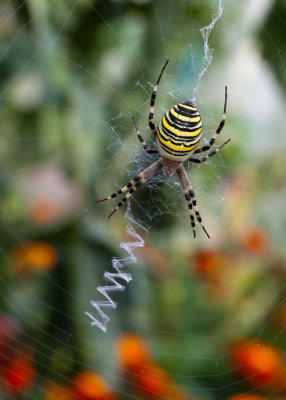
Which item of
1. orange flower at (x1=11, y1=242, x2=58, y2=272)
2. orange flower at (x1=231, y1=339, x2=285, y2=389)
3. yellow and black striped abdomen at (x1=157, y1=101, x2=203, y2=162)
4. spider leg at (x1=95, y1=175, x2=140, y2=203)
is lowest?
orange flower at (x1=231, y1=339, x2=285, y2=389)

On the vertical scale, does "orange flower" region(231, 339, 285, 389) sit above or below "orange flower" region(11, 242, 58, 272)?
below

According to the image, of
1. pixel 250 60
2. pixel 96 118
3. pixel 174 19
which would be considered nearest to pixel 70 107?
pixel 96 118

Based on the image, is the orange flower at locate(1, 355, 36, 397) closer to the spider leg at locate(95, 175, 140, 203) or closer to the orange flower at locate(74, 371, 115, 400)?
the orange flower at locate(74, 371, 115, 400)

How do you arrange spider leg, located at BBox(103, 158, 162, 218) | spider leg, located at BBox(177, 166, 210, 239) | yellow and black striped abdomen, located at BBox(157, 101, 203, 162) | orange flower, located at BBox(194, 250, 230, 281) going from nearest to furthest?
orange flower, located at BBox(194, 250, 230, 281) → yellow and black striped abdomen, located at BBox(157, 101, 203, 162) → spider leg, located at BBox(103, 158, 162, 218) → spider leg, located at BBox(177, 166, 210, 239)

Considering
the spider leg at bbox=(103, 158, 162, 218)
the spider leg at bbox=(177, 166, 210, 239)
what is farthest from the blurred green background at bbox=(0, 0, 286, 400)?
the spider leg at bbox=(177, 166, 210, 239)

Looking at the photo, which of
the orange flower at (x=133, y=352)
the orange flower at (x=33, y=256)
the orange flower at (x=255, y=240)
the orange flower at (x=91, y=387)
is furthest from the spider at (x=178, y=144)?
the orange flower at (x=91, y=387)

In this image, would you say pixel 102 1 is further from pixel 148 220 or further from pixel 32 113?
pixel 148 220

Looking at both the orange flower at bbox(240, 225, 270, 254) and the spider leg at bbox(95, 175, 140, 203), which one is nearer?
the orange flower at bbox(240, 225, 270, 254)
